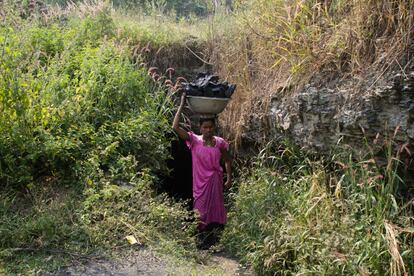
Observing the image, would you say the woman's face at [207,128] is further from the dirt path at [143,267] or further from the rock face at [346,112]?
the dirt path at [143,267]

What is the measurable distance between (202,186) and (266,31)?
2036mm

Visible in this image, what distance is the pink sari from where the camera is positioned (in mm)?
5453

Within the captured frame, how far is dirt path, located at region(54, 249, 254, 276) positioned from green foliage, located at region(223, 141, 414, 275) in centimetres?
48

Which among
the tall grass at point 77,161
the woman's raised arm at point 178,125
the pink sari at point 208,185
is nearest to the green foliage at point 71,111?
the tall grass at point 77,161

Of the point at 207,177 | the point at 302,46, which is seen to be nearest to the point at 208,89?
the point at 207,177

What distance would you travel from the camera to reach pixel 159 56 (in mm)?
7789

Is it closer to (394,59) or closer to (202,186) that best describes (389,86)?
(394,59)

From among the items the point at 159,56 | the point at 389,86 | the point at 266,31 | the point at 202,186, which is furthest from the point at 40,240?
the point at 159,56

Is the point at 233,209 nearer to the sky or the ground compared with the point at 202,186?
nearer to the ground

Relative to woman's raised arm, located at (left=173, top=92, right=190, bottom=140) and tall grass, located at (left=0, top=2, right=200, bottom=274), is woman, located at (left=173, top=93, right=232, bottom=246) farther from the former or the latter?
tall grass, located at (left=0, top=2, right=200, bottom=274)

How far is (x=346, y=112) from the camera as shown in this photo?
452cm

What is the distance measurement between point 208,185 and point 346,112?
1.75 meters

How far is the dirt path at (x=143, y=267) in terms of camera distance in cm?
396

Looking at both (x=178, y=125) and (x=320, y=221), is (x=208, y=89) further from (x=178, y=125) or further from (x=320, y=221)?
(x=320, y=221)
